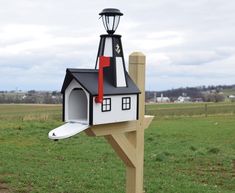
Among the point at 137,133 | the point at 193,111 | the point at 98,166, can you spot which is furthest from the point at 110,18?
the point at 193,111

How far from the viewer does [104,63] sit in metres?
4.21

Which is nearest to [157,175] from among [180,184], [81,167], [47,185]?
[180,184]

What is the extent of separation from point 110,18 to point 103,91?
831 millimetres

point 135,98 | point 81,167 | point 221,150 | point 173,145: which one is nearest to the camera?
point 135,98

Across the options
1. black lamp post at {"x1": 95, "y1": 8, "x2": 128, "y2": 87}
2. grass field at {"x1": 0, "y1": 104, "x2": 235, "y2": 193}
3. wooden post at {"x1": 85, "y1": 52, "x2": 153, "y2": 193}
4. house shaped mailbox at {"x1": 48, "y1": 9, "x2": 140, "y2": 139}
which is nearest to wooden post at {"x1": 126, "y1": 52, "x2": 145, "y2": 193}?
wooden post at {"x1": 85, "y1": 52, "x2": 153, "y2": 193}

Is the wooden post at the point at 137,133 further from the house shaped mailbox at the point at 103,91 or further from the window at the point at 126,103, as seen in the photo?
the window at the point at 126,103

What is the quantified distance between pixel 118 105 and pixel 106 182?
13.4ft

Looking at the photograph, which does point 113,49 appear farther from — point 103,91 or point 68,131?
point 68,131

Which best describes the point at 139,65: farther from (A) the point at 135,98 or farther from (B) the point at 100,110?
(B) the point at 100,110

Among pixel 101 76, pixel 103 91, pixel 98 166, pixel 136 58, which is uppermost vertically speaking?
pixel 136 58

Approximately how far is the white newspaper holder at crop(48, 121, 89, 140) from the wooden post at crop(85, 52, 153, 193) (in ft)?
1.84

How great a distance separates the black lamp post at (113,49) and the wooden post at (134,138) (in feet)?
1.39

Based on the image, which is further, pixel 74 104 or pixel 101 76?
pixel 74 104

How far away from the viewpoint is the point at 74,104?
14.2ft
